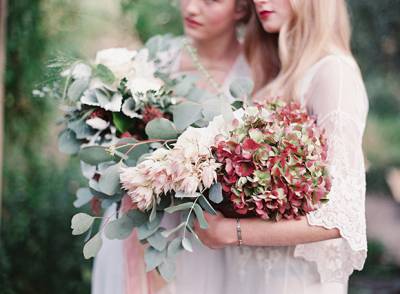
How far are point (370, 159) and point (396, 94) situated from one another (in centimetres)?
34

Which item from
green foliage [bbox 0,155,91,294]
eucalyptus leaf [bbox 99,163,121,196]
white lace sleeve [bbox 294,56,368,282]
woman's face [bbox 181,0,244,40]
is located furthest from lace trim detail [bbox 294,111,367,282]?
green foliage [bbox 0,155,91,294]

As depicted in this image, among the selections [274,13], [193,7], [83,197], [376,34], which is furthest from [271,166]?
[376,34]

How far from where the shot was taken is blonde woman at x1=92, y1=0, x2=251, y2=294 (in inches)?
80.1

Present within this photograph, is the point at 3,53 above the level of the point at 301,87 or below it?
above

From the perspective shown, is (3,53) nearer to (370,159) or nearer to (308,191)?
(370,159)

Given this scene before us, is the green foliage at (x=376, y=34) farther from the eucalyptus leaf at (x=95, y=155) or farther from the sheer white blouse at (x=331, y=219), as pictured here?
the eucalyptus leaf at (x=95, y=155)

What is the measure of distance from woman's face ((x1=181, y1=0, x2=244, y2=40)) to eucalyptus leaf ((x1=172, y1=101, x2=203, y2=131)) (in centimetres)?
60

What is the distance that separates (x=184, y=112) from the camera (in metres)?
1.80

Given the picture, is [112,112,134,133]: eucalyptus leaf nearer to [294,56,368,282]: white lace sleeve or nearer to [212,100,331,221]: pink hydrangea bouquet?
[212,100,331,221]: pink hydrangea bouquet

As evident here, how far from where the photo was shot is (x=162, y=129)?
5.75 ft

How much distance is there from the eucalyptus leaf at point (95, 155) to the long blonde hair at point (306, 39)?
577 millimetres

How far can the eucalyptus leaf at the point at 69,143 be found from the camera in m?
2.05

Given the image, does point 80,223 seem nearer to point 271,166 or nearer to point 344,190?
point 271,166

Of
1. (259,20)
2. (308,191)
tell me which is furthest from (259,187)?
(259,20)
